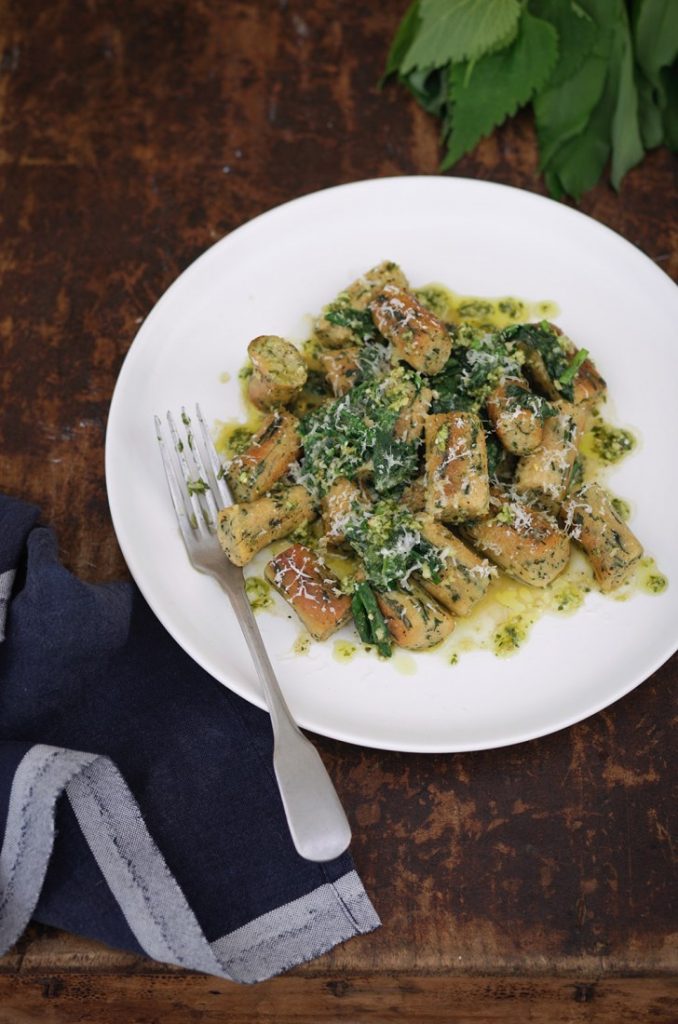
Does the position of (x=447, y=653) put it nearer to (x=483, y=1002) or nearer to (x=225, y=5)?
(x=483, y=1002)

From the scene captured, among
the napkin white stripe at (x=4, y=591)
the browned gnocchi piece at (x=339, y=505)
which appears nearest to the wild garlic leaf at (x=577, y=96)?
the browned gnocchi piece at (x=339, y=505)

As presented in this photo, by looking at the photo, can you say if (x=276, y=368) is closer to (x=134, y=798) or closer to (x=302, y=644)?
(x=302, y=644)

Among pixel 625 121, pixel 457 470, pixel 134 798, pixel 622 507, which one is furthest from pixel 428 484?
pixel 625 121

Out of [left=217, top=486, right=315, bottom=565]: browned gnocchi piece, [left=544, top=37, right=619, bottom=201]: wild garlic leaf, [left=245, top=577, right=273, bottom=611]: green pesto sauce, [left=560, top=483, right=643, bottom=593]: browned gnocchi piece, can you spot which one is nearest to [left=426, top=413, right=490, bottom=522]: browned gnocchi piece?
[left=560, top=483, right=643, bottom=593]: browned gnocchi piece

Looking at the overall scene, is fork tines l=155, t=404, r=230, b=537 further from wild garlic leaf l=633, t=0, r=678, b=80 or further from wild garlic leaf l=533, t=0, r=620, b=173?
wild garlic leaf l=633, t=0, r=678, b=80

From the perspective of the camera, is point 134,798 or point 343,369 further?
point 343,369

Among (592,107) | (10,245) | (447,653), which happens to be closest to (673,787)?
(447,653)
